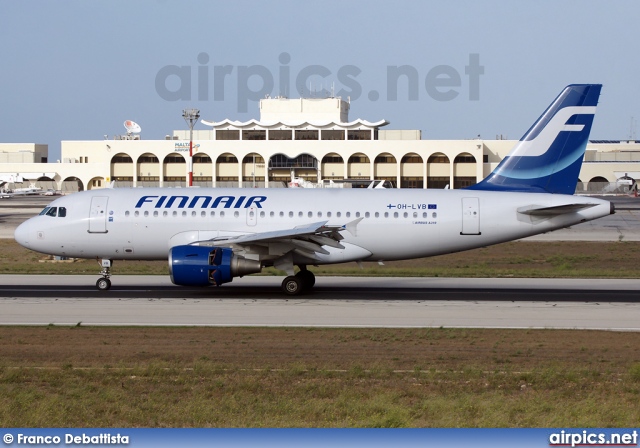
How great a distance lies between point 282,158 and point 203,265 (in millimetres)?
104426

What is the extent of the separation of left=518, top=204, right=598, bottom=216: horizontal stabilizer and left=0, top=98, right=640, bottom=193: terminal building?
292 feet

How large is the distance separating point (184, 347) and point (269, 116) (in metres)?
127

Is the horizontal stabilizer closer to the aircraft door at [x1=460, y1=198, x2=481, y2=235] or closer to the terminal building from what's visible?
the aircraft door at [x1=460, y1=198, x2=481, y2=235]

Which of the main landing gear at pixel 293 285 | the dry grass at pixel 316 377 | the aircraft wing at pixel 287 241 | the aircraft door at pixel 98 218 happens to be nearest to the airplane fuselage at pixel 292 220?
the aircraft door at pixel 98 218

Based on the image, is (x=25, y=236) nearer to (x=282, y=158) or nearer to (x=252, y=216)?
(x=252, y=216)

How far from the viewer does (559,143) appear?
104ft

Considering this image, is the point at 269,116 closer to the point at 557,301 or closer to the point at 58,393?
the point at 557,301

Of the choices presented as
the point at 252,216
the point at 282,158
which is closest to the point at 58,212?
the point at 252,216

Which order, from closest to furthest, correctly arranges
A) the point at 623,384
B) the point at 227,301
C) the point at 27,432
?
the point at 27,432, the point at 623,384, the point at 227,301

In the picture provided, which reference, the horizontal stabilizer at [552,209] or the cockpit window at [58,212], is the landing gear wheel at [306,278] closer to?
the horizontal stabilizer at [552,209]

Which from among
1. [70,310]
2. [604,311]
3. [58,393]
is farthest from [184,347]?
[604,311]

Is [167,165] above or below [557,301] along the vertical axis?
above

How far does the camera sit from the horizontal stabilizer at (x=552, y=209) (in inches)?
1177

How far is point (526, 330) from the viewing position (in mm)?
22562
